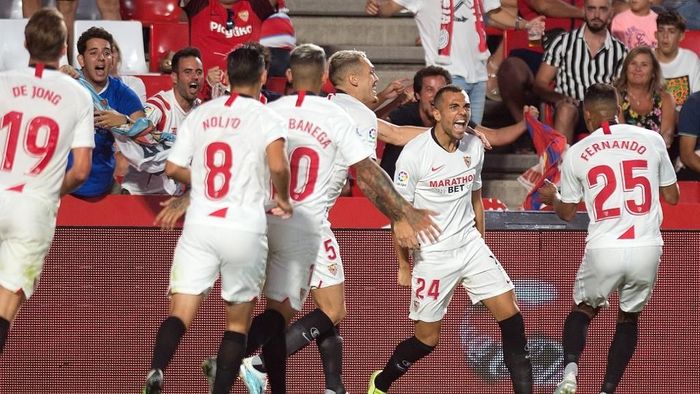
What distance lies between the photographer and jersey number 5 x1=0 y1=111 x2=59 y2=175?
325 inches

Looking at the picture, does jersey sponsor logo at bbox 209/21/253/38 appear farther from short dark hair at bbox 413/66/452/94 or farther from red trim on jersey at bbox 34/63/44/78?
red trim on jersey at bbox 34/63/44/78

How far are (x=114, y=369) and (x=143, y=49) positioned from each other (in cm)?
376

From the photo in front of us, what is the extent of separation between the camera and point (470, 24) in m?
12.4

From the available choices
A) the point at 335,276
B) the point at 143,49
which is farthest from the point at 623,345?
the point at 143,49

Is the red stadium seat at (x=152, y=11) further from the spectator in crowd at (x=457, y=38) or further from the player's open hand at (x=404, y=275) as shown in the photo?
the player's open hand at (x=404, y=275)

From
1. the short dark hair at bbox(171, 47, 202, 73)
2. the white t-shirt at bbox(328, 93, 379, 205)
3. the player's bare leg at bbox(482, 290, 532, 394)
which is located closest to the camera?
the white t-shirt at bbox(328, 93, 379, 205)

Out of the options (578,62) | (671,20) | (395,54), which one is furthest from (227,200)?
(671,20)

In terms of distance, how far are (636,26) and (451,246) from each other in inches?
199

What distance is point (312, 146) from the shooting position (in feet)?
28.7

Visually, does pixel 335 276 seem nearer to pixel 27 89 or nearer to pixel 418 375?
pixel 418 375

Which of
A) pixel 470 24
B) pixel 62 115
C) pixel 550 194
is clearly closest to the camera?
pixel 62 115

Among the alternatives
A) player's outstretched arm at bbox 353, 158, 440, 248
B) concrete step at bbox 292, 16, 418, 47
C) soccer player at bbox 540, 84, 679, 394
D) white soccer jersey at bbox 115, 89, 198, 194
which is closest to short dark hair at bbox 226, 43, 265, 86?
player's outstretched arm at bbox 353, 158, 440, 248

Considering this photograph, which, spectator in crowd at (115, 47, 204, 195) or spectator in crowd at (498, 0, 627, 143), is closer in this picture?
spectator in crowd at (115, 47, 204, 195)

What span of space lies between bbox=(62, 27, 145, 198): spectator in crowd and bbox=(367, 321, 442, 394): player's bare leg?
247 cm
